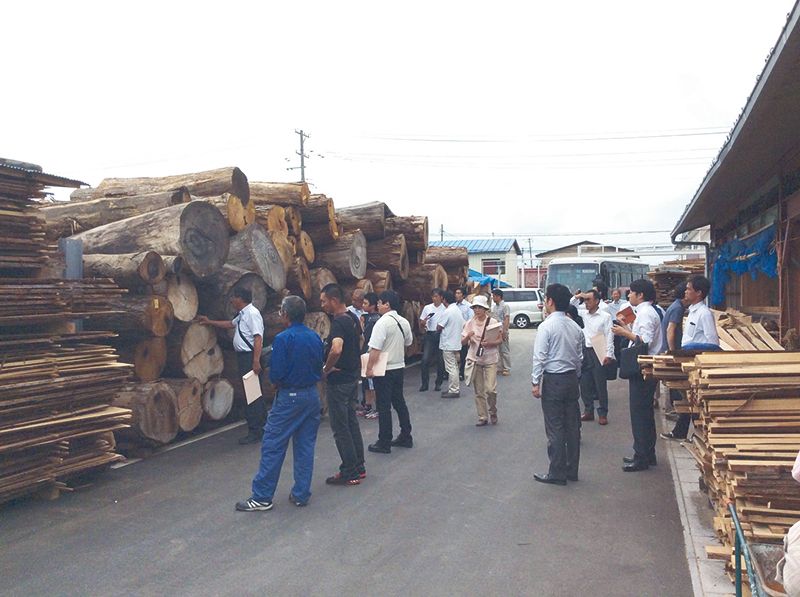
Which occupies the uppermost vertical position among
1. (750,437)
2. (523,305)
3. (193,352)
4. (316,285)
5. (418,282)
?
(418,282)

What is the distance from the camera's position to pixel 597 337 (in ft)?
29.0

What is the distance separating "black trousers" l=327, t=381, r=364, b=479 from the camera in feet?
22.3

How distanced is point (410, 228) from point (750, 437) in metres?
11.6

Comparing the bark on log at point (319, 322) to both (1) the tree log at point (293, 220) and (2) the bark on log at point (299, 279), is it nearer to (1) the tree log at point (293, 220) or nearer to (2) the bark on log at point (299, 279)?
(2) the bark on log at point (299, 279)

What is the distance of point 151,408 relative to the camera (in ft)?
26.1

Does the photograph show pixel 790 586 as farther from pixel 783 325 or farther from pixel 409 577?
pixel 783 325

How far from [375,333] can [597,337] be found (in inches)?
112

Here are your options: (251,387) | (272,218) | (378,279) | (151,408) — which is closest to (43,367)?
(151,408)

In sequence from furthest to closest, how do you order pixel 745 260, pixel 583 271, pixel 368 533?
pixel 583 271 < pixel 745 260 < pixel 368 533

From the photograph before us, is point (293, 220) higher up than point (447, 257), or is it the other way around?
point (293, 220)

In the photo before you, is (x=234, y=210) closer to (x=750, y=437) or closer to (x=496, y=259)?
(x=750, y=437)

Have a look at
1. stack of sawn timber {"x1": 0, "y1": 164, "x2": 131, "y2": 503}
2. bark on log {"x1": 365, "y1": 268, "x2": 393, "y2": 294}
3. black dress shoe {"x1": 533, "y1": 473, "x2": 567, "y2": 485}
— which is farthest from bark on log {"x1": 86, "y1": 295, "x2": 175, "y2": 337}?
bark on log {"x1": 365, "y1": 268, "x2": 393, "y2": 294}

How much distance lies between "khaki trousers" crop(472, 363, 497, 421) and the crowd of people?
15 millimetres

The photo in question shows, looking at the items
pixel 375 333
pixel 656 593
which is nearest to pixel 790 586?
pixel 656 593
